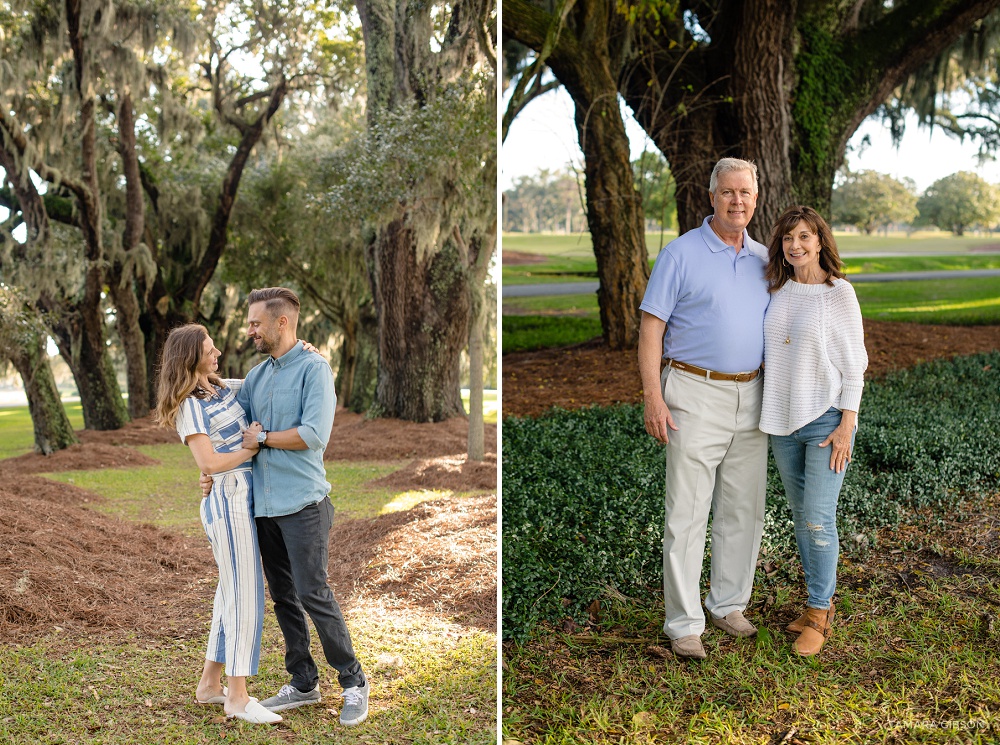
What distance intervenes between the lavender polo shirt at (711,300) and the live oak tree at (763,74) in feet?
14.2

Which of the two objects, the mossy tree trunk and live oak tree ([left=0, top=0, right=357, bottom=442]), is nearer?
live oak tree ([left=0, top=0, right=357, bottom=442])

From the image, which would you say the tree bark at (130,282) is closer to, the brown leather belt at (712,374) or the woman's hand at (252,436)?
the woman's hand at (252,436)

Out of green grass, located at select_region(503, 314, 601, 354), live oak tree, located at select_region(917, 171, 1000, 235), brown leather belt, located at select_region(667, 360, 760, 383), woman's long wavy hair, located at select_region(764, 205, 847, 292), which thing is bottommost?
green grass, located at select_region(503, 314, 601, 354)

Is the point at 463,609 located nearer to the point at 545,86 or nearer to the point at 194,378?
the point at 194,378

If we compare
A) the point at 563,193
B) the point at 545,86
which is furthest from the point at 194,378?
the point at 563,193

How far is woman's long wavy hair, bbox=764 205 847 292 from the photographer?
285cm

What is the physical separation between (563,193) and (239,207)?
384 centimetres

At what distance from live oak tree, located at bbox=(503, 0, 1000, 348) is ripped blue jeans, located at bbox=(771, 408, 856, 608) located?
4.35m

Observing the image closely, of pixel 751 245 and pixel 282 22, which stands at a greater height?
pixel 282 22

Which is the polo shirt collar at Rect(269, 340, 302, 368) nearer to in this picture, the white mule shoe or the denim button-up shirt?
the denim button-up shirt

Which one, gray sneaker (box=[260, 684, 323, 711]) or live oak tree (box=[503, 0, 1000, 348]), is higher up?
live oak tree (box=[503, 0, 1000, 348])

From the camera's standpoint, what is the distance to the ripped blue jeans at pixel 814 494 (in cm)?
292

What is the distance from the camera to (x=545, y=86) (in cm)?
919

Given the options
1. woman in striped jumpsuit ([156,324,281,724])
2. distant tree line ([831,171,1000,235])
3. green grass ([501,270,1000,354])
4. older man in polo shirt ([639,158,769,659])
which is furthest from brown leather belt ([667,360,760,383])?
distant tree line ([831,171,1000,235])
